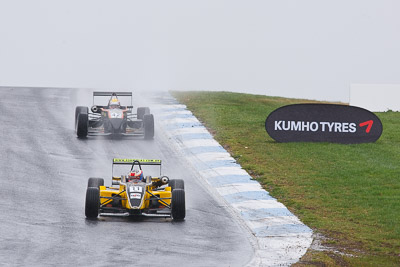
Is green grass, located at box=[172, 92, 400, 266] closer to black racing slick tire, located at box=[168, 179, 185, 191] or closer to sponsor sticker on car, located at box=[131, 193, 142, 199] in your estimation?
black racing slick tire, located at box=[168, 179, 185, 191]

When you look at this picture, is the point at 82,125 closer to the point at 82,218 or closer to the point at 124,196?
the point at 124,196

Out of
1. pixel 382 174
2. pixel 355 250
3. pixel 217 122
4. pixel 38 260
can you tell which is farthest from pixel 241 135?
pixel 38 260

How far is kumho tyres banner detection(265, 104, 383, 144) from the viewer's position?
21656mm

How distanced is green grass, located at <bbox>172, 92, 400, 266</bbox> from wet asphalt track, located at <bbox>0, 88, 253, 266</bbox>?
4.99 feet

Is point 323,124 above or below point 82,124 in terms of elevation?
above

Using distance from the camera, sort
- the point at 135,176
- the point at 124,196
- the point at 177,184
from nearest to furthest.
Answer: the point at 124,196 < the point at 135,176 < the point at 177,184

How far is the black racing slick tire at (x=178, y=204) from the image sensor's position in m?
14.5

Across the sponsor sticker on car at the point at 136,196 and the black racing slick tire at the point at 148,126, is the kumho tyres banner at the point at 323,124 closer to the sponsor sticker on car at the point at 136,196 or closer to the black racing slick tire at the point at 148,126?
the black racing slick tire at the point at 148,126

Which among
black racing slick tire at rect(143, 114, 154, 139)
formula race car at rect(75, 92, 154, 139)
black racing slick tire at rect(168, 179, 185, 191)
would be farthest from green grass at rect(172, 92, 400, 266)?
black racing slick tire at rect(168, 179, 185, 191)

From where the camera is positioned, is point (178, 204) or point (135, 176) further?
point (135, 176)

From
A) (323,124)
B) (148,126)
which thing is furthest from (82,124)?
(323,124)

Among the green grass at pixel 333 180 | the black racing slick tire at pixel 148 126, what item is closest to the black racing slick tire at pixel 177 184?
the green grass at pixel 333 180

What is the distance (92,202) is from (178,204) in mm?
1492

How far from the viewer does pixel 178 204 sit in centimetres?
1457
